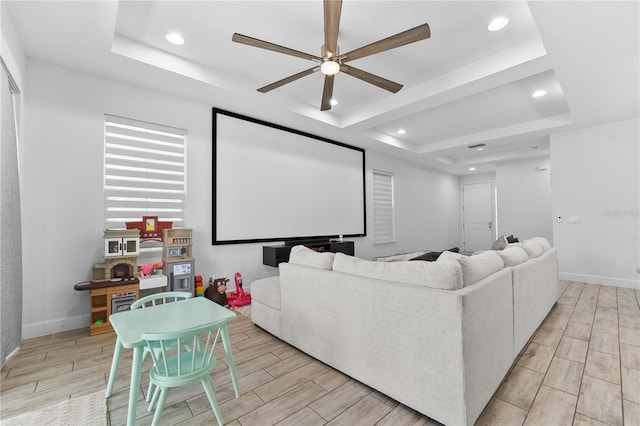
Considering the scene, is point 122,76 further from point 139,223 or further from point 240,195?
point 240,195

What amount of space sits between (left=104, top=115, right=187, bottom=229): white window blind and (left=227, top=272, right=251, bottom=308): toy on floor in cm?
105

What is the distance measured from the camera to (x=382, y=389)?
179 cm

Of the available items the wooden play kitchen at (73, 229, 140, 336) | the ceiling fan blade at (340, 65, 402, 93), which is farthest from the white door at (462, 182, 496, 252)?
the wooden play kitchen at (73, 229, 140, 336)

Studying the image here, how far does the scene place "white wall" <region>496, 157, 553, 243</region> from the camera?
22.9 ft

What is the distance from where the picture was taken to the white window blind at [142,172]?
10.6 ft

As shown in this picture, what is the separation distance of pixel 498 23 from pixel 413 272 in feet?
8.15

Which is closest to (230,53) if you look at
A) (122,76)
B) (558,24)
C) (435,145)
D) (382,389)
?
(122,76)

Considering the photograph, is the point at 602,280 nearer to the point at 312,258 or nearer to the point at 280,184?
the point at 312,258

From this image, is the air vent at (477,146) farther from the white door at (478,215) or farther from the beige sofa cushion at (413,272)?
the beige sofa cushion at (413,272)

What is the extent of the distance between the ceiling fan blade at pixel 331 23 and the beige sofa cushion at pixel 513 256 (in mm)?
2128

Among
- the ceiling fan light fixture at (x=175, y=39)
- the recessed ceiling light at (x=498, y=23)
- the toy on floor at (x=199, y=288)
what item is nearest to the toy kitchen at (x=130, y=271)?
the toy on floor at (x=199, y=288)

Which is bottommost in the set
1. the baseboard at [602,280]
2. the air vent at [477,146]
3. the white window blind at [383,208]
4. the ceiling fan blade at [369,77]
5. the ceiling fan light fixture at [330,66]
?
the baseboard at [602,280]

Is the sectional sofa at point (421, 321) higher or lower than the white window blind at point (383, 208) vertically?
lower

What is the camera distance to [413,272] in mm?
1742
